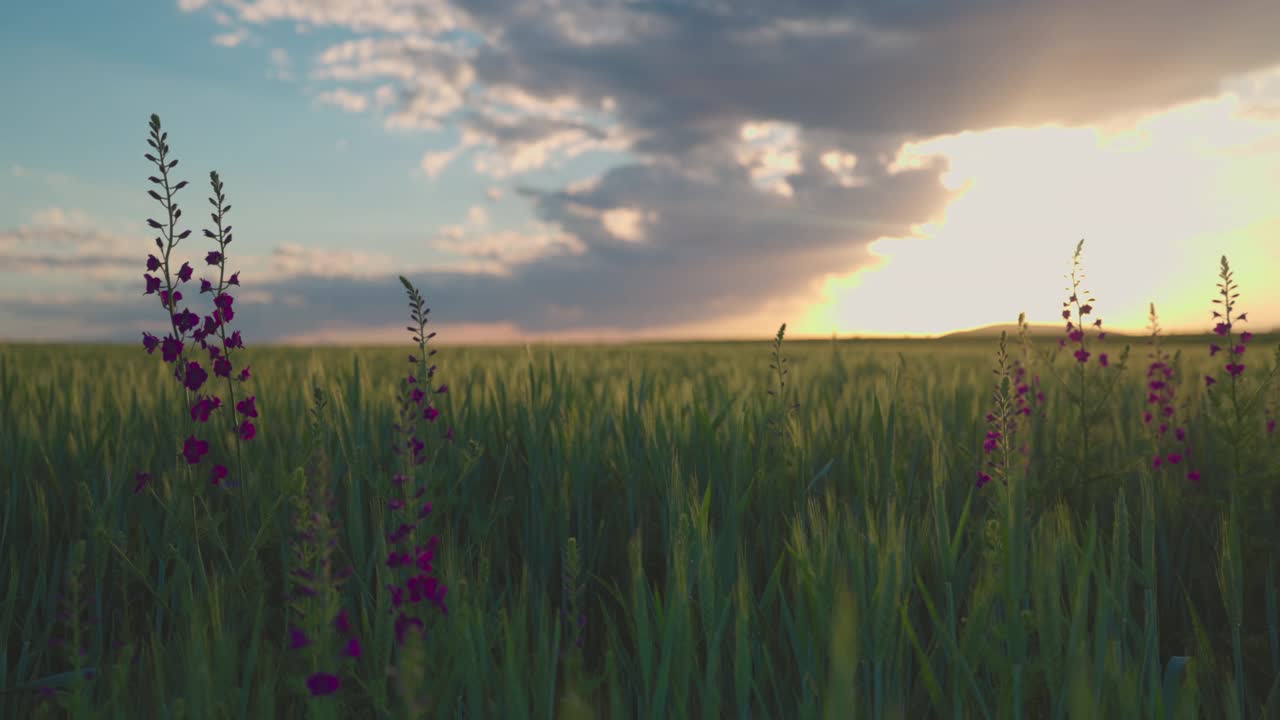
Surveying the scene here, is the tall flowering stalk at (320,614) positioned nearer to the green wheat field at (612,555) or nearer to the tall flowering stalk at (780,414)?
the green wheat field at (612,555)

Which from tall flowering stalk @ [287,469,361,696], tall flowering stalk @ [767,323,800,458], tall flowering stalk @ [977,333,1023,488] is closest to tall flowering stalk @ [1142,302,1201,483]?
tall flowering stalk @ [977,333,1023,488]

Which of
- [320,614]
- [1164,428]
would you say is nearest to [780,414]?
[320,614]

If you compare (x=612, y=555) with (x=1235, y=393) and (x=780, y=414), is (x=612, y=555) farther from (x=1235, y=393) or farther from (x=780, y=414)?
(x=1235, y=393)

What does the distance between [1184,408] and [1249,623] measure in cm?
264

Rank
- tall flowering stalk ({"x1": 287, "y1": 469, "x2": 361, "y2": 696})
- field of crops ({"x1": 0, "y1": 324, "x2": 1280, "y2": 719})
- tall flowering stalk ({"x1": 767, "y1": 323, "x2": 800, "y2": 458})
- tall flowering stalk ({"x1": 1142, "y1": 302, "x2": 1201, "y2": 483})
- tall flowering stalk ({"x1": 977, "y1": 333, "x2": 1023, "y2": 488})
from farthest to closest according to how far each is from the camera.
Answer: tall flowering stalk ({"x1": 1142, "y1": 302, "x2": 1201, "y2": 483}), tall flowering stalk ({"x1": 767, "y1": 323, "x2": 800, "y2": 458}), tall flowering stalk ({"x1": 977, "y1": 333, "x2": 1023, "y2": 488}), field of crops ({"x1": 0, "y1": 324, "x2": 1280, "y2": 719}), tall flowering stalk ({"x1": 287, "y1": 469, "x2": 361, "y2": 696})

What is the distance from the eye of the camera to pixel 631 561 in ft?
5.54

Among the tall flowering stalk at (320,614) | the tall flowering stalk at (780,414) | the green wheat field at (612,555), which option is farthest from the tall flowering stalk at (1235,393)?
the tall flowering stalk at (320,614)

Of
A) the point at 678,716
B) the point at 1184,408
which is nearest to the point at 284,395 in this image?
the point at 678,716

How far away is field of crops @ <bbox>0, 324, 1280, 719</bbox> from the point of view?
1.47 metres

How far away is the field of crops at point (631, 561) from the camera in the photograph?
147 centimetres

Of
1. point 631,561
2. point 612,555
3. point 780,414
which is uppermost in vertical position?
point 780,414

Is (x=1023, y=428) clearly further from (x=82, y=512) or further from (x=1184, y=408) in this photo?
(x=82, y=512)

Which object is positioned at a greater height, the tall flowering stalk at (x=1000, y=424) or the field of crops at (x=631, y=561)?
the tall flowering stalk at (x=1000, y=424)

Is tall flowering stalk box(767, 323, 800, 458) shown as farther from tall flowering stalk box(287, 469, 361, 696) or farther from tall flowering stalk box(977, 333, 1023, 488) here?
tall flowering stalk box(287, 469, 361, 696)
